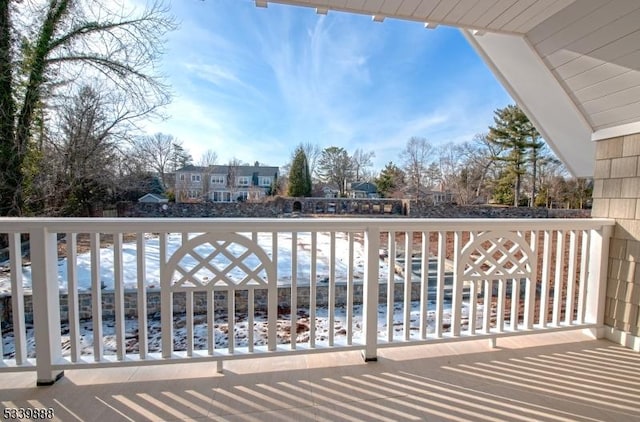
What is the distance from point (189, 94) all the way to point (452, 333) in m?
6.62

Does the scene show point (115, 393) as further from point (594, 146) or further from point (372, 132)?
point (372, 132)

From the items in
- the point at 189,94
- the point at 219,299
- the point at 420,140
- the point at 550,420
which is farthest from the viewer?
the point at 420,140

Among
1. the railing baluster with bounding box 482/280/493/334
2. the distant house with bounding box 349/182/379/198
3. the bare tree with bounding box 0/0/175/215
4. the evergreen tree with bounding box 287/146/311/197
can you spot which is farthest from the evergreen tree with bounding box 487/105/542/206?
the railing baluster with bounding box 482/280/493/334

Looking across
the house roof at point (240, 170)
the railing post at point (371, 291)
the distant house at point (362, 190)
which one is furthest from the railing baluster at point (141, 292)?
the distant house at point (362, 190)

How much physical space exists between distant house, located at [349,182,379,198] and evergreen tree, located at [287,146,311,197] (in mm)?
4241

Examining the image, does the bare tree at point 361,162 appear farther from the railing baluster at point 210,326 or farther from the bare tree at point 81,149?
the railing baluster at point 210,326

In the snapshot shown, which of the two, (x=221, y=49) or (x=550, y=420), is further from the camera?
(x=221, y=49)

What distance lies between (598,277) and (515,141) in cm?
1723

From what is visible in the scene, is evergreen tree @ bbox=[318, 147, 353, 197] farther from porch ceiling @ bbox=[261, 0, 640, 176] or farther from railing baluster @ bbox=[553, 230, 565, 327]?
railing baluster @ bbox=[553, 230, 565, 327]

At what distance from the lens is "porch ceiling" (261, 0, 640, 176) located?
167 cm

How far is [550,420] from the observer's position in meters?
1.39

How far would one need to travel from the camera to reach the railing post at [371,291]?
1848 mm

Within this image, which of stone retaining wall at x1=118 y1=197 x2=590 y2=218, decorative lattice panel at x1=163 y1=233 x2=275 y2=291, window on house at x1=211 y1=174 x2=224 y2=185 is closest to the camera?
decorative lattice panel at x1=163 y1=233 x2=275 y2=291

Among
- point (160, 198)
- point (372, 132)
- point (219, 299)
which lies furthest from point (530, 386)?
point (372, 132)
